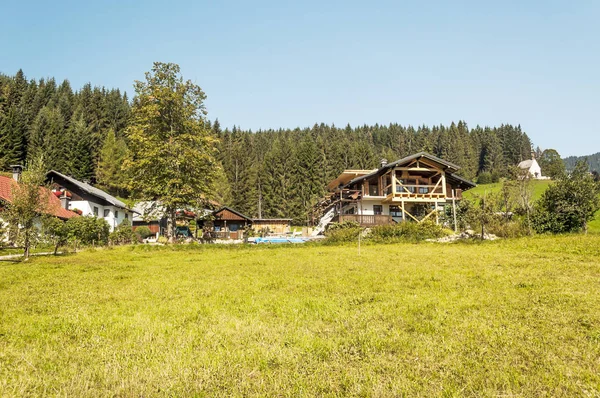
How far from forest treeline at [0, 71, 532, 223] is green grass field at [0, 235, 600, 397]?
146 ft

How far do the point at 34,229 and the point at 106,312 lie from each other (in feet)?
52.5

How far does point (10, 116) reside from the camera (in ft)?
222

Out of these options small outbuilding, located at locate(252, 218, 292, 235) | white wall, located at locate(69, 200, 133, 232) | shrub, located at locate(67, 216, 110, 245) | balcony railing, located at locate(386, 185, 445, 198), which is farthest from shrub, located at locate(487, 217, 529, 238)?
white wall, located at locate(69, 200, 133, 232)

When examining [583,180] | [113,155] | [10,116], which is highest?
[10,116]

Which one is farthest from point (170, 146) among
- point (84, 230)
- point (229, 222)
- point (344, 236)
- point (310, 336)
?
point (310, 336)

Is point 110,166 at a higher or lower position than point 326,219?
higher

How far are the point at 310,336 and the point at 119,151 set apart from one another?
254ft

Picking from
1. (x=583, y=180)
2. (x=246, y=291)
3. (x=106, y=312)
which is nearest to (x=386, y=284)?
(x=246, y=291)

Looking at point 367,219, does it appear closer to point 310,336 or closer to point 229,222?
point 229,222

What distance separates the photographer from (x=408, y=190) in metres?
39.8

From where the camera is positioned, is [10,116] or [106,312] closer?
[106,312]

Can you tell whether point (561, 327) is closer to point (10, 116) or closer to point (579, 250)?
point (579, 250)

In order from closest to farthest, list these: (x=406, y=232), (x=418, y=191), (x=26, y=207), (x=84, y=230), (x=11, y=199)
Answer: (x=26, y=207), (x=11, y=199), (x=406, y=232), (x=84, y=230), (x=418, y=191)

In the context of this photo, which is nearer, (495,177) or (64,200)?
(64,200)
